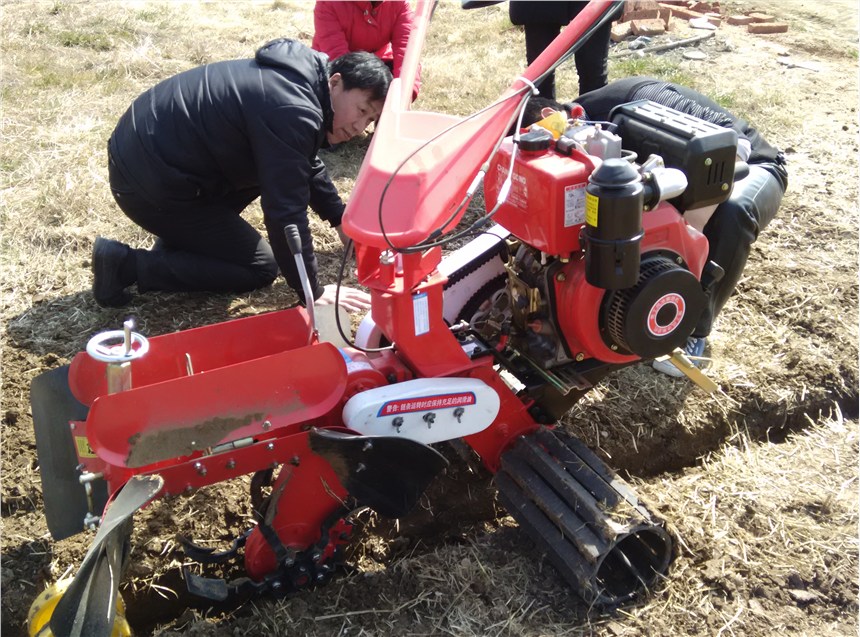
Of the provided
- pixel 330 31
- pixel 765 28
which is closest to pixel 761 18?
pixel 765 28

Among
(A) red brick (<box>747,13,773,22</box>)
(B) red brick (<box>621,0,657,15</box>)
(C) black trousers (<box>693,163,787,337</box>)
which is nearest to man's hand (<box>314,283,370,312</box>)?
(C) black trousers (<box>693,163,787,337</box>)

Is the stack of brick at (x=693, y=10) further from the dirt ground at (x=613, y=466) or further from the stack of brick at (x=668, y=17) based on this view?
the dirt ground at (x=613, y=466)

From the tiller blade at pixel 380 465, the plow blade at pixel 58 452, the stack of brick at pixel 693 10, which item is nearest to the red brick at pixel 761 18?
the stack of brick at pixel 693 10

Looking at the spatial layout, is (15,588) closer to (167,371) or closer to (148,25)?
(167,371)

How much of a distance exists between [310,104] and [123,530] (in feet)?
6.37

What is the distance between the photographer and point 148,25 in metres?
8.64

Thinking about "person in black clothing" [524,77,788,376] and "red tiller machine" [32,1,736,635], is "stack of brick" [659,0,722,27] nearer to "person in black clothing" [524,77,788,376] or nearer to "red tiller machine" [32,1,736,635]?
"person in black clothing" [524,77,788,376]

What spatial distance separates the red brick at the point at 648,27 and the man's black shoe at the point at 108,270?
6317 millimetres

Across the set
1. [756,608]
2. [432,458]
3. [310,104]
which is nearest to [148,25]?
[310,104]

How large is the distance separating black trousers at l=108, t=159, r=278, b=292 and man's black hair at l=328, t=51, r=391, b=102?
1066mm

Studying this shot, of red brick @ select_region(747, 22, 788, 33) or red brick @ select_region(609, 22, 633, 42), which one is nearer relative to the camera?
red brick @ select_region(609, 22, 633, 42)

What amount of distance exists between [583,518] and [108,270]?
2655 millimetres

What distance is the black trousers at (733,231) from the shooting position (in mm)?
3605

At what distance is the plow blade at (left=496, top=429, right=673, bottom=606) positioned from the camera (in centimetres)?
263
